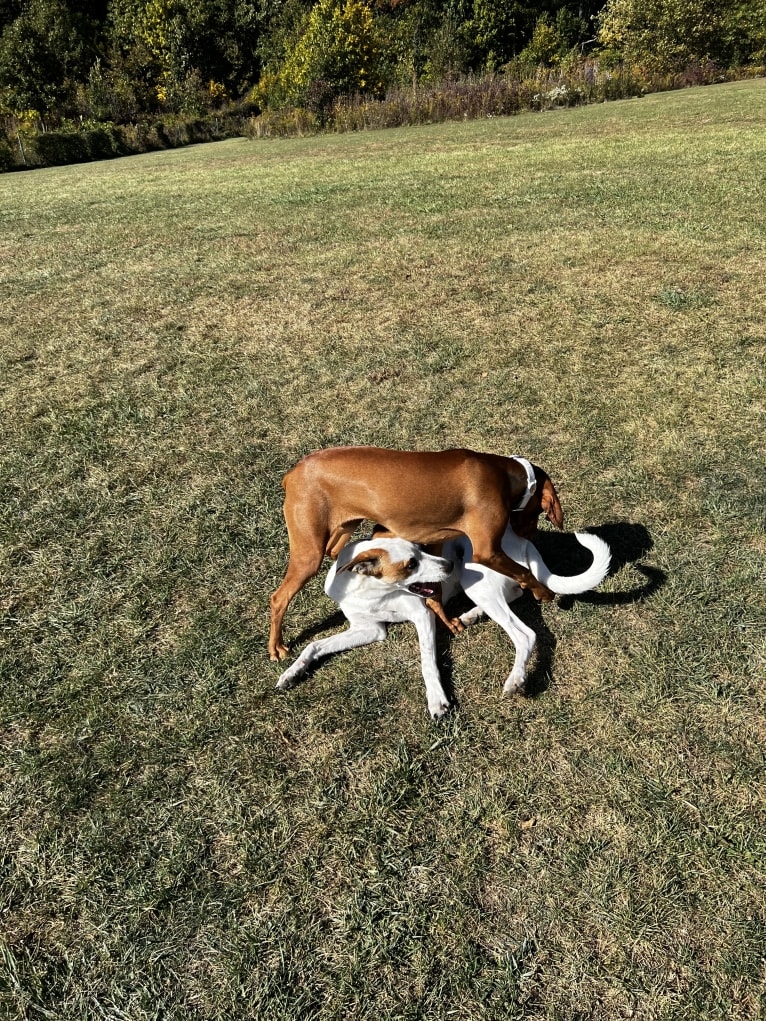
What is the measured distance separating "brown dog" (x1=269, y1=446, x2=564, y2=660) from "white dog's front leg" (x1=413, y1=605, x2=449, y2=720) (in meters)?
0.35

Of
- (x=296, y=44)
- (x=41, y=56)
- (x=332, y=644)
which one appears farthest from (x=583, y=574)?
(x=41, y=56)

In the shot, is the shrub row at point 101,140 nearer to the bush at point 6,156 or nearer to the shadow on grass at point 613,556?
the bush at point 6,156

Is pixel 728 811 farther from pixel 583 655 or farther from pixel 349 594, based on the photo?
pixel 349 594

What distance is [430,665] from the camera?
2.65m

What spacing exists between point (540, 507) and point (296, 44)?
1651 inches

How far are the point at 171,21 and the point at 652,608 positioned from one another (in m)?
51.4

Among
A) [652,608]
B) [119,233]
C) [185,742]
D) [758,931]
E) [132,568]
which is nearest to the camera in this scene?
[758,931]

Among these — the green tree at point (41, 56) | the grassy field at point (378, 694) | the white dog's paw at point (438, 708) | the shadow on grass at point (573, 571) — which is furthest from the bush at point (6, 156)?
the white dog's paw at point (438, 708)

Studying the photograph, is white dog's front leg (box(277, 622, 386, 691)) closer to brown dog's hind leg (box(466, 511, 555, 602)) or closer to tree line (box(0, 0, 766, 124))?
brown dog's hind leg (box(466, 511, 555, 602))

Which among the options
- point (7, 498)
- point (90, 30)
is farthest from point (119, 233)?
point (90, 30)

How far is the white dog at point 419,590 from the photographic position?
2666mm

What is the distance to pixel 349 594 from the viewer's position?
9.09 ft

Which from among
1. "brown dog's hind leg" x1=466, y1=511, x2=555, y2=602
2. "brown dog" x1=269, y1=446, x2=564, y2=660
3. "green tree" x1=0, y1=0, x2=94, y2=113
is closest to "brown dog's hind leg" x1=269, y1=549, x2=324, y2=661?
"brown dog" x1=269, y1=446, x2=564, y2=660

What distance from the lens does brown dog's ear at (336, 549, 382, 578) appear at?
267 centimetres
